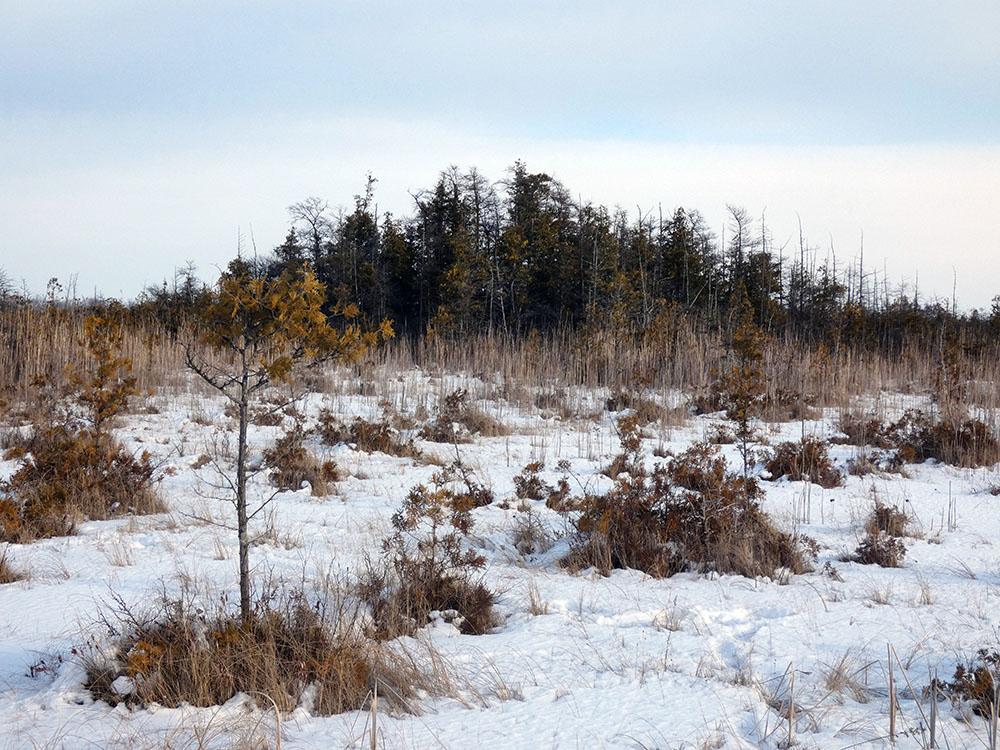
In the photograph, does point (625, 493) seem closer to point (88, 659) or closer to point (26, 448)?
point (88, 659)

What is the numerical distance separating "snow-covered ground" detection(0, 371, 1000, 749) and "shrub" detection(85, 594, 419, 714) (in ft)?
0.27

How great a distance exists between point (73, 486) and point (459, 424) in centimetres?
410

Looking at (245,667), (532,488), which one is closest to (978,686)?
(245,667)

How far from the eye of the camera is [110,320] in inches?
251

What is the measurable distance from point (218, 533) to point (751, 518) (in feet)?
11.8

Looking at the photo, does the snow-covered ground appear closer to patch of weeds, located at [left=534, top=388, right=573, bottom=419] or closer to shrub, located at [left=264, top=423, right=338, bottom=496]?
shrub, located at [left=264, top=423, right=338, bottom=496]

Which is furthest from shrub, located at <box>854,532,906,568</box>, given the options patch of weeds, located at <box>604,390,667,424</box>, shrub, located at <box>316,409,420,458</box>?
patch of weeds, located at <box>604,390,667,424</box>

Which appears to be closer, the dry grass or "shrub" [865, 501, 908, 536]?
the dry grass

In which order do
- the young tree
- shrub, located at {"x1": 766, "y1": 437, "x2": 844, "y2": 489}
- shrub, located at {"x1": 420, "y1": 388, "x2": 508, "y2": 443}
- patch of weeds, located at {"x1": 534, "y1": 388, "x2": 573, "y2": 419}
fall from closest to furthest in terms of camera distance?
the young tree
shrub, located at {"x1": 766, "y1": 437, "x2": 844, "y2": 489}
shrub, located at {"x1": 420, "y1": 388, "x2": 508, "y2": 443}
patch of weeds, located at {"x1": 534, "y1": 388, "x2": 573, "y2": 419}

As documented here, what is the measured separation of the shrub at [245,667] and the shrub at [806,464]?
15.4 ft

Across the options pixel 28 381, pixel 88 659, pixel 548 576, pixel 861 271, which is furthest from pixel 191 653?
pixel 861 271

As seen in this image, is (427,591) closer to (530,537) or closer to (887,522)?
(530,537)

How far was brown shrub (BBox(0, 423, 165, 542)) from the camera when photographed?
468 centimetres

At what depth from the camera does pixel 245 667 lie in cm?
272
